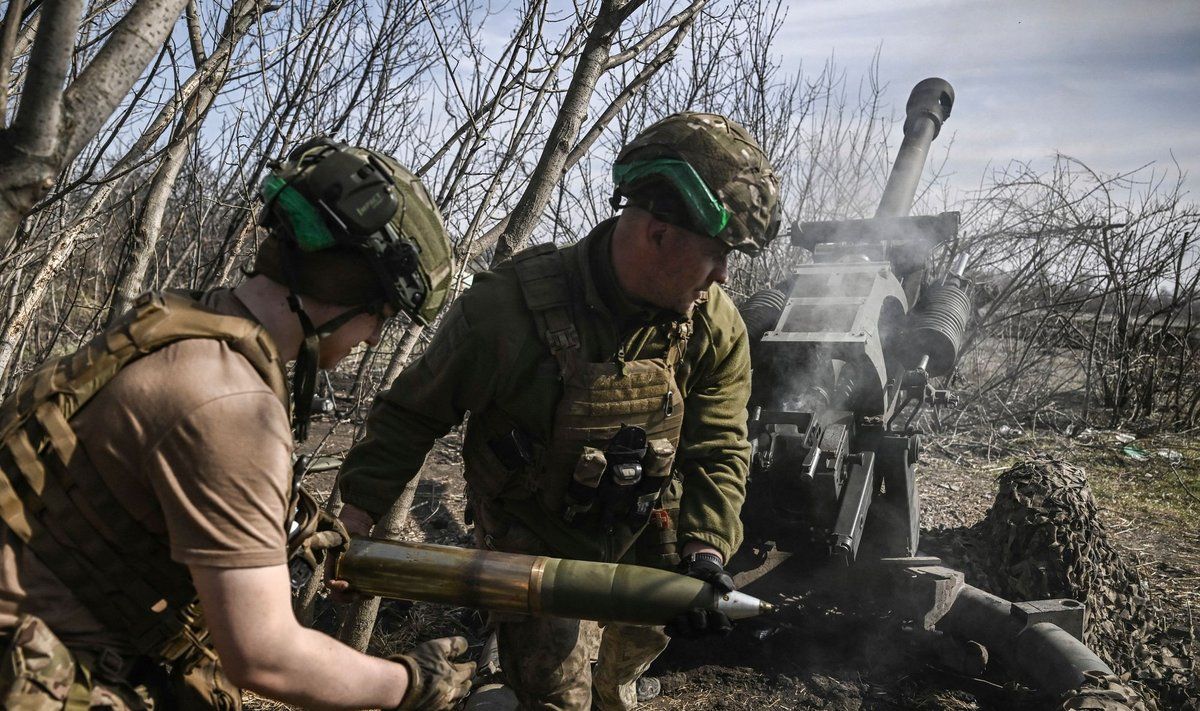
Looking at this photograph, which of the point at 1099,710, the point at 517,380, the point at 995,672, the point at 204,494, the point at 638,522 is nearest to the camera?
the point at 204,494

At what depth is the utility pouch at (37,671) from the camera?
160cm

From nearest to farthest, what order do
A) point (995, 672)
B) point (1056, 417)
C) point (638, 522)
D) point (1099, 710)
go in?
point (638, 522), point (1099, 710), point (995, 672), point (1056, 417)

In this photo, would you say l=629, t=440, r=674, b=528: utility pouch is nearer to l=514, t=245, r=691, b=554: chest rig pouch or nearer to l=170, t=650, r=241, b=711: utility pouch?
l=514, t=245, r=691, b=554: chest rig pouch

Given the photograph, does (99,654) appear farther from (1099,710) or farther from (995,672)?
(995,672)

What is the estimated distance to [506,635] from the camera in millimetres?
3088

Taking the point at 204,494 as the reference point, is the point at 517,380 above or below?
above

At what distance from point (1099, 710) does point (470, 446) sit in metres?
2.78

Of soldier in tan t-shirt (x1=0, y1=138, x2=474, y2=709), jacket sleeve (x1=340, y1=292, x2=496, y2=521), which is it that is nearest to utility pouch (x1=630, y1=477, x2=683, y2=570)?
jacket sleeve (x1=340, y1=292, x2=496, y2=521)

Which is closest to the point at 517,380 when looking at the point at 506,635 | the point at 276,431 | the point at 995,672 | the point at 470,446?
the point at 470,446

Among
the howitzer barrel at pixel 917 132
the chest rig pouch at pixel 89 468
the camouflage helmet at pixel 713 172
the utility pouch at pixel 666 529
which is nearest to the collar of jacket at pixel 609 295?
the camouflage helmet at pixel 713 172

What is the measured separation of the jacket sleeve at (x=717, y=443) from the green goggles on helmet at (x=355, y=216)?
1543mm

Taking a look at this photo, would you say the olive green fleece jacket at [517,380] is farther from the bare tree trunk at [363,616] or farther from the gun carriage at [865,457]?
the gun carriage at [865,457]

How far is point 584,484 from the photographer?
9.70 ft

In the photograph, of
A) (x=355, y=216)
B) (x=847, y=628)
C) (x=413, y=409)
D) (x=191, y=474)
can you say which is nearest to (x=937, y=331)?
(x=847, y=628)
